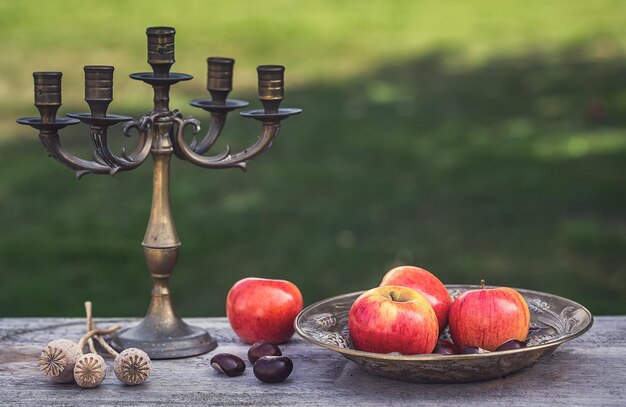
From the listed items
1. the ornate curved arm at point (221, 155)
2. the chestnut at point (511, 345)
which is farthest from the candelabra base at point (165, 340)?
the chestnut at point (511, 345)

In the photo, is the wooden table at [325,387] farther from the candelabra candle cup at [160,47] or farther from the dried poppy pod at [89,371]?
the candelabra candle cup at [160,47]

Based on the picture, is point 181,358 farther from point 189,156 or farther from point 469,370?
point 469,370

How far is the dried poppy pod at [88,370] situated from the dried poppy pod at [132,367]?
0.03 m

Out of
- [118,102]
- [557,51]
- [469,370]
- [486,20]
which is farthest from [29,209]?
[486,20]

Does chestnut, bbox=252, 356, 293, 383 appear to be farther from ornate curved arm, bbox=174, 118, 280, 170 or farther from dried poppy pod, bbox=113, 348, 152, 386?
ornate curved arm, bbox=174, 118, 280, 170

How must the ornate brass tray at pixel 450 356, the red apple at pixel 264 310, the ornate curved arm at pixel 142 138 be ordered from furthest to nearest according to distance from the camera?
the red apple at pixel 264 310 → the ornate curved arm at pixel 142 138 → the ornate brass tray at pixel 450 356

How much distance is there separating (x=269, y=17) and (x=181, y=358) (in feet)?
27.7

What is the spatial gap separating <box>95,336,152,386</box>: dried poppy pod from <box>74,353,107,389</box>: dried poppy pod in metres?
0.03

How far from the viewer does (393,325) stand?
5.98 ft

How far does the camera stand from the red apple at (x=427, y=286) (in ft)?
6.56

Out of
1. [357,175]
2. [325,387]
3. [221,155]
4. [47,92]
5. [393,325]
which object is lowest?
[325,387]

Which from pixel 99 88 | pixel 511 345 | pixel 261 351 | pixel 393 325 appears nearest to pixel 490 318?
pixel 511 345

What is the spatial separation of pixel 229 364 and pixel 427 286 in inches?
16.3

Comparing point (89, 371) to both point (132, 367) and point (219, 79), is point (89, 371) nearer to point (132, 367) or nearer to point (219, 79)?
point (132, 367)
